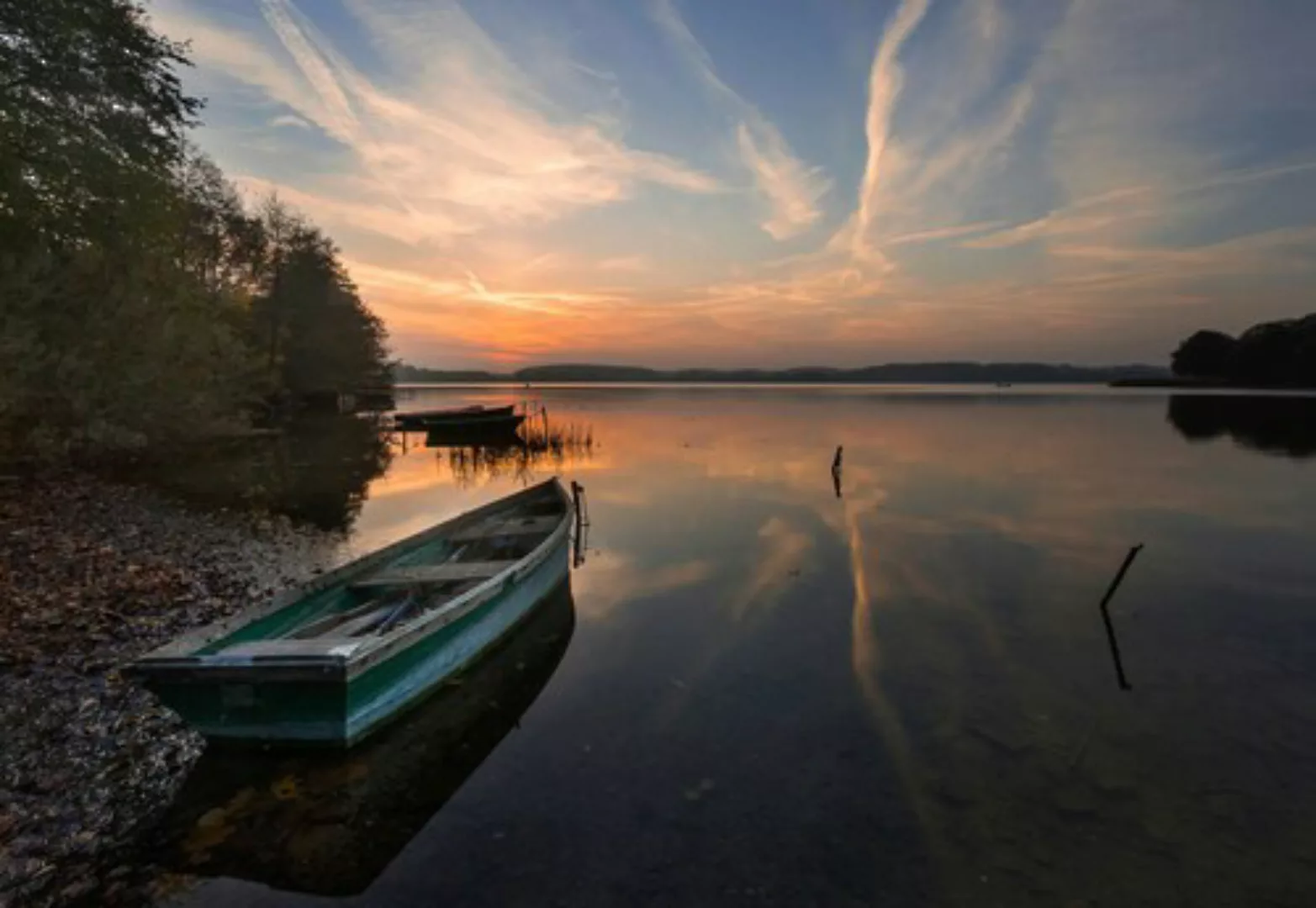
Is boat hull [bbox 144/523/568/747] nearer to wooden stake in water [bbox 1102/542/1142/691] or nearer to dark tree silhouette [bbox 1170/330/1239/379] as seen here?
wooden stake in water [bbox 1102/542/1142/691]

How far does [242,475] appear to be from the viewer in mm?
27406

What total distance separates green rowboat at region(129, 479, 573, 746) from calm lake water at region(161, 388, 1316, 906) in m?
0.46

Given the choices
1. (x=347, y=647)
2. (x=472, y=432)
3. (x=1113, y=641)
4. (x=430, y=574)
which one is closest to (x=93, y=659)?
(x=430, y=574)

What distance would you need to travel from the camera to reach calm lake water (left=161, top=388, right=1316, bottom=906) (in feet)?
18.6

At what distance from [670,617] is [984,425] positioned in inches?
2307

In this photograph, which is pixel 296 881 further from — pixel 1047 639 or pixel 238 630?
pixel 1047 639

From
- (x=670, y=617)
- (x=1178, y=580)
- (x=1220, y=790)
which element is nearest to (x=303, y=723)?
(x=670, y=617)

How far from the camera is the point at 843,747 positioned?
789 cm

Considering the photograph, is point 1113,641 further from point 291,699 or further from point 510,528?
point 291,699

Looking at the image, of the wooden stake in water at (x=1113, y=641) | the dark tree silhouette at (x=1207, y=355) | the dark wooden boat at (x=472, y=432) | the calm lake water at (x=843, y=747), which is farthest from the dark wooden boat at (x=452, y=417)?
the dark tree silhouette at (x=1207, y=355)

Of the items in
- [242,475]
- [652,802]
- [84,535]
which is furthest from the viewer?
[242,475]

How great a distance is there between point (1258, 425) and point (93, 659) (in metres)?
80.6

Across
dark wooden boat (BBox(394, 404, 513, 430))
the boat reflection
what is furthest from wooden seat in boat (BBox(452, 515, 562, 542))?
dark wooden boat (BBox(394, 404, 513, 430))

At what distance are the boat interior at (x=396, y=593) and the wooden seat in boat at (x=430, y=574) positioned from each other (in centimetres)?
1
